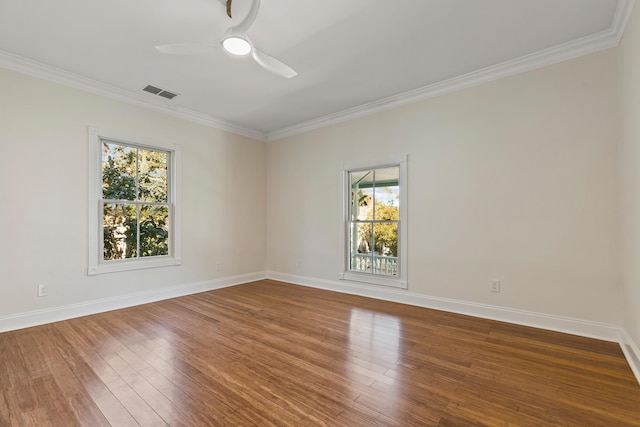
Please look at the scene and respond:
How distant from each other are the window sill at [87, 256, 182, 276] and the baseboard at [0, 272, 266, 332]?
349 millimetres

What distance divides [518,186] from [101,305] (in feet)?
16.7

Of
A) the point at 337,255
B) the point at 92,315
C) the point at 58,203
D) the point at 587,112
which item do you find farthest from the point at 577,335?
the point at 58,203

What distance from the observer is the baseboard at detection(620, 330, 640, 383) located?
2.08 meters

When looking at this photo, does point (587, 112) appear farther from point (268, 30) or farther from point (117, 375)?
point (117, 375)

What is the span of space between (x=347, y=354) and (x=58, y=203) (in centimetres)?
358

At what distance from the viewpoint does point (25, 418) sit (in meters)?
1.66

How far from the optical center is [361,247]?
4617 millimetres

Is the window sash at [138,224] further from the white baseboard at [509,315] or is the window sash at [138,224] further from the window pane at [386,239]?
the window pane at [386,239]

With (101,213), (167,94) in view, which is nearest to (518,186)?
(167,94)

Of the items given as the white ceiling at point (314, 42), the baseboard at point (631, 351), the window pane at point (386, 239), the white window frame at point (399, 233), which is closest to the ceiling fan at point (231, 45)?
the white ceiling at point (314, 42)

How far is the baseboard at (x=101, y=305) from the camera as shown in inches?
119

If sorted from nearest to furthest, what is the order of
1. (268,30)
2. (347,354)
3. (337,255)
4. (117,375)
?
(117,375)
(347,354)
(268,30)
(337,255)

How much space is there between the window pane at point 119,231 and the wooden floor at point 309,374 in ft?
2.95

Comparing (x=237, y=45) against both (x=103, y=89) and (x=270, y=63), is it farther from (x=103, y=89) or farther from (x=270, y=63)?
(x=103, y=89)
